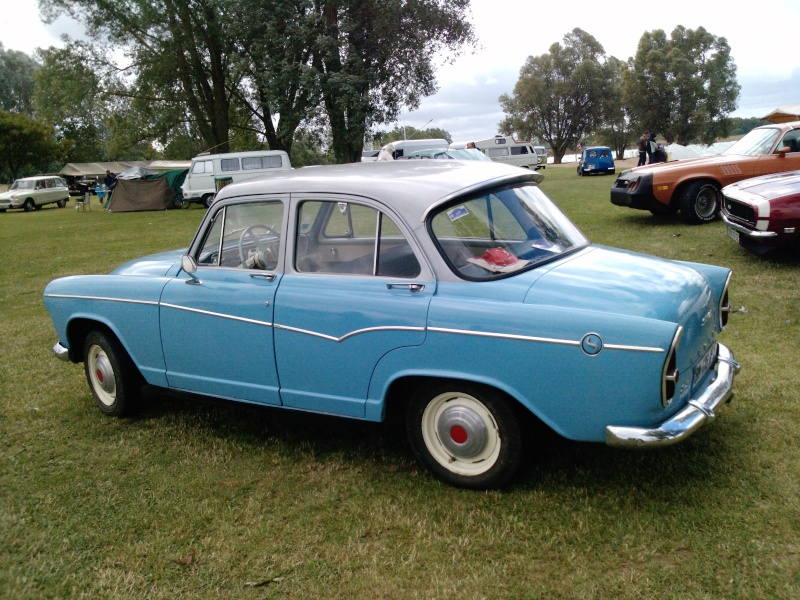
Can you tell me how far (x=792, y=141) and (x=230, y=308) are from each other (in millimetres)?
10251

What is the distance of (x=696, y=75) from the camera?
181 feet

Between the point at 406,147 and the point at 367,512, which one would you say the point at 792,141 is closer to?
the point at 367,512

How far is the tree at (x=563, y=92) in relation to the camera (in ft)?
203

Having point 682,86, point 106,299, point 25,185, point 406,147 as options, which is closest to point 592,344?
point 106,299

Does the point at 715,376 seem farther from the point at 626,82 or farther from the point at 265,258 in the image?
the point at 626,82

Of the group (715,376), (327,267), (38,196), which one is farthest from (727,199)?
(38,196)

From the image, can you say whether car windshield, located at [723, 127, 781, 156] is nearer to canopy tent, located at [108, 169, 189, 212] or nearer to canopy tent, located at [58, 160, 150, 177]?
canopy tent, located at [108, 169, 189, 212]

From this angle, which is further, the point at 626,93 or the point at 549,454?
the point at 626,93

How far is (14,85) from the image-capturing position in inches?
2778

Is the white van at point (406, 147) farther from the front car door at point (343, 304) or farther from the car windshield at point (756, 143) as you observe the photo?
the front car door at point (343, 304)

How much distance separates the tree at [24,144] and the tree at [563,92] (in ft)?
135

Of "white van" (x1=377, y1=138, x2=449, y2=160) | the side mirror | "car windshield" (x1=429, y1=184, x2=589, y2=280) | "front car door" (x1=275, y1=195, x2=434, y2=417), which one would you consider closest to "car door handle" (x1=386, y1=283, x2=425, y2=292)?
"front car door" (x1=275, y1=195, x2=434, y2=417)

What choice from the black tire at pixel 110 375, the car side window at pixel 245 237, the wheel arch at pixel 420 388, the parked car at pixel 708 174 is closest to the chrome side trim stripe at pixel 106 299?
the black tire at pixel 110 375

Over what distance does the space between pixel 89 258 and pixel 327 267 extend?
1148 centimetres
